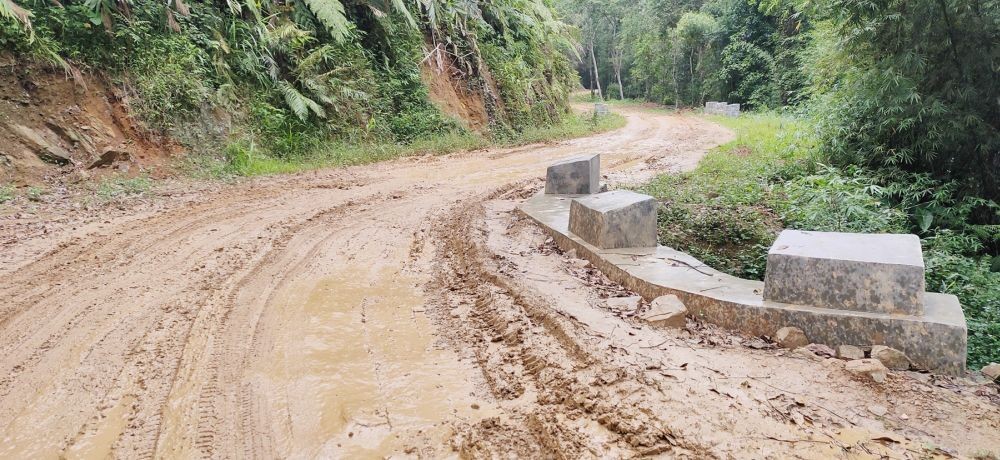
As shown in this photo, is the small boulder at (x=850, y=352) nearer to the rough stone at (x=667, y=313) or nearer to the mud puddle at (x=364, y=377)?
the rough stone at (x=667, y=313)

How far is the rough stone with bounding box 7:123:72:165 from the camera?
759 centimetres

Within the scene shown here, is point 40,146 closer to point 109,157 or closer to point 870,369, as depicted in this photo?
point 109,157

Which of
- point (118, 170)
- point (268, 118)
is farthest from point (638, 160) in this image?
point (118, 170)

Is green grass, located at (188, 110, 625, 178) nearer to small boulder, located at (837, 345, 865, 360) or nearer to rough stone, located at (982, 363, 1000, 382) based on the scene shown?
small boulder, located at (837, 345, 865, 360)

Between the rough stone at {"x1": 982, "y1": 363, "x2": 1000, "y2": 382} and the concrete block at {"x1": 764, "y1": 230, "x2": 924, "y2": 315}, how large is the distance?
0.59 meters

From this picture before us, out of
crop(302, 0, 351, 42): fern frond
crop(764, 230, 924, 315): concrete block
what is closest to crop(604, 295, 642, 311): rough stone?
crop(764, 230, 924, 315): concrete block

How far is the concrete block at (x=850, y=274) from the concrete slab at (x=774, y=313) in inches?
2.4

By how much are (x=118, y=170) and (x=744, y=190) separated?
838 cm

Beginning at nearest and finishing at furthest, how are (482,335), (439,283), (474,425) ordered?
(474,425), (482,335), (439,283)

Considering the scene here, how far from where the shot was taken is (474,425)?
271 cm

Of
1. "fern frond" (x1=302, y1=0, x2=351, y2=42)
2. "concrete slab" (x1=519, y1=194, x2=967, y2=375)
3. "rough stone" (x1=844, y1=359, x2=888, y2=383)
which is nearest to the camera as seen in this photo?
"rough stone" (x1=844, y1=359, x2=888, y2=383)

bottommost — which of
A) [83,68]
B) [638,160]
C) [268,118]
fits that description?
[638,160]

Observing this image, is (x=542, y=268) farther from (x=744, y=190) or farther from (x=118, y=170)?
(x=118, y=170)

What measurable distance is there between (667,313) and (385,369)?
1824 mm
